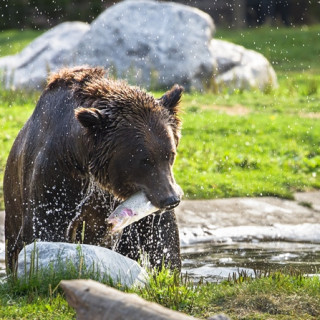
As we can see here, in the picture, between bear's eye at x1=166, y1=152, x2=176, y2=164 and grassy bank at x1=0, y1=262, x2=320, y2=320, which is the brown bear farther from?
grassy bank at x1=0, y1=262, x2=320, y2=320

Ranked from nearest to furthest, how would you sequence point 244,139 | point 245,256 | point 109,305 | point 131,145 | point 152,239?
point 109,305 < point 131,145 < point 152,239 < point 245,256 < point 244,139

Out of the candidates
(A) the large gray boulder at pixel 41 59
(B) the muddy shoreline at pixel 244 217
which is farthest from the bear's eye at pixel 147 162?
(A) the large gray boulder at pixel 41 59

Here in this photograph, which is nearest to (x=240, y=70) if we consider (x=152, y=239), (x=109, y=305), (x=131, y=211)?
(x=152, y=239)

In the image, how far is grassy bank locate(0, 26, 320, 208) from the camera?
1122 centimetres

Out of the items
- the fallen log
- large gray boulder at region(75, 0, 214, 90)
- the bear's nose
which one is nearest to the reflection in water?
the bear's nose

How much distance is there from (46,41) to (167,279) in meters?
14.1

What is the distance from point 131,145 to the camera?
593 centimetres

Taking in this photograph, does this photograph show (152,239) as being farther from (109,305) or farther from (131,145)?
(109,305)

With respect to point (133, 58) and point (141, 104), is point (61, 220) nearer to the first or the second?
point (141, 104)

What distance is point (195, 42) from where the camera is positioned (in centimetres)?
1853

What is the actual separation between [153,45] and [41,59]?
2.28 meters

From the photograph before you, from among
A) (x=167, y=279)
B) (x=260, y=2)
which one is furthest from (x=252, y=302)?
(x=260, y=2)

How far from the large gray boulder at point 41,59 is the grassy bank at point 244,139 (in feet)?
2.73

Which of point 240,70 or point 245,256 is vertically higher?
point 245,256
